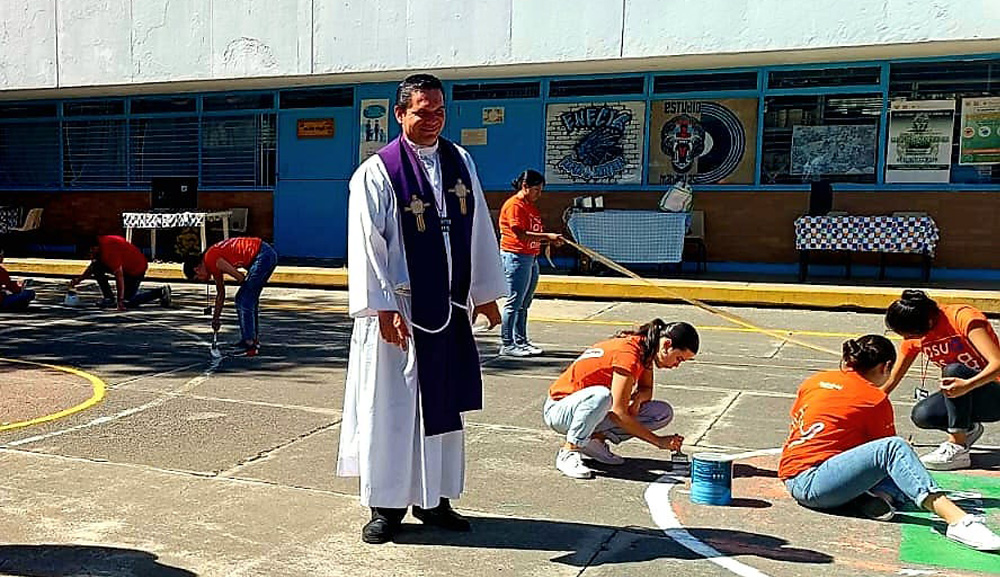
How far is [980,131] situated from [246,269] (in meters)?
11.0

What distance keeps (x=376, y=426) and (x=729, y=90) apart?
43.0 ft

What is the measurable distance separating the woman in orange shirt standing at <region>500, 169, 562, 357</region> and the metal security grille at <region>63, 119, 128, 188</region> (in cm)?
1416

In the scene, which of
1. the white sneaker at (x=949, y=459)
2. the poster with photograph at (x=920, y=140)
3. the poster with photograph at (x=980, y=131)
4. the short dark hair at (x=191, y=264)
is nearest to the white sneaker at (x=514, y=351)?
the short dark hair at (x=191, y=264)

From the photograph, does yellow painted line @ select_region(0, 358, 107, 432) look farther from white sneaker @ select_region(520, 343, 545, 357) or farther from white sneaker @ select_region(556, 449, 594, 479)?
white sneaker @ select_region(520, 343, 545, 357)

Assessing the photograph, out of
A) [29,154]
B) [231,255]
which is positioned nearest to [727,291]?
[231,255]

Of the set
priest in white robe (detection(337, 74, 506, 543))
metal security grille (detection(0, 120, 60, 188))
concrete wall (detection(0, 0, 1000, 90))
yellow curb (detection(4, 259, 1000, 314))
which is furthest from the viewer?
metal security grille (detection(0, 120, 60, 188))

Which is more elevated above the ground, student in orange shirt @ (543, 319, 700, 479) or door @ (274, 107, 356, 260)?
door @ (274, 107, 356, 260)

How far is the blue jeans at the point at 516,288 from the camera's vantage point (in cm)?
1005

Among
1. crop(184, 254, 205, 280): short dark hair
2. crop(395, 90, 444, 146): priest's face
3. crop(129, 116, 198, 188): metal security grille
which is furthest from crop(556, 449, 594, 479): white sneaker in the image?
crop(129, 116, 198, 188): metal security grille

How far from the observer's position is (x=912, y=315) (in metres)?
5.67

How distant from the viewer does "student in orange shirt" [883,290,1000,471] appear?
5715mm

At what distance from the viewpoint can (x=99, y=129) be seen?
2202cm

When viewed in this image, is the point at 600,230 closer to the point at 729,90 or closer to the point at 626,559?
the point at 729,90

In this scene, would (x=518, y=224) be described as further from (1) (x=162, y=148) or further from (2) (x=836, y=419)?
(1) (x=162, y=148)
